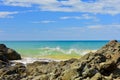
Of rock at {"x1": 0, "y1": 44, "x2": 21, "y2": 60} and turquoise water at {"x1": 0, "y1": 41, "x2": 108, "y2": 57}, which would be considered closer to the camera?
rock at {"x1": 0, "y1": 44, "x2": 21, "y2": 60}

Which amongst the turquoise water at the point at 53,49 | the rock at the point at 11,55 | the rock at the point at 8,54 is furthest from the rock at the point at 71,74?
the turquoise water at the point at 53,49

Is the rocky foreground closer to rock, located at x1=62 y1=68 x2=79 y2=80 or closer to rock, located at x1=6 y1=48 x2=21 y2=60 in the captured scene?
rock, located at x1=62 y1=68 x2=79 y2=80

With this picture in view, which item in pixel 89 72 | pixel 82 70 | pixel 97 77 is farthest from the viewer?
pixel 82 70

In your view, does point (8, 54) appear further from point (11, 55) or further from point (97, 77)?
point (97, 77)

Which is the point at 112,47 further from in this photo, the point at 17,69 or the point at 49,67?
the point at 17,69

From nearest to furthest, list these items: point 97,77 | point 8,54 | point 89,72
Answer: point 97,77, point 89,72, point 8,54

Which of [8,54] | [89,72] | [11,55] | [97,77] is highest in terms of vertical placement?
[89,72]

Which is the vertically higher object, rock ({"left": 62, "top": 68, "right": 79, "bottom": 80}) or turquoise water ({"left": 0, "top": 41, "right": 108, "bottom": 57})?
rock ({"left": 62, "top": 68, "right": 79, "bottom": 80})

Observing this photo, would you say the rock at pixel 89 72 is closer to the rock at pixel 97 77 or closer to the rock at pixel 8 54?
the rock at pixel 97 77

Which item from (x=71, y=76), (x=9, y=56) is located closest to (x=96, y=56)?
(x=71, y=76)

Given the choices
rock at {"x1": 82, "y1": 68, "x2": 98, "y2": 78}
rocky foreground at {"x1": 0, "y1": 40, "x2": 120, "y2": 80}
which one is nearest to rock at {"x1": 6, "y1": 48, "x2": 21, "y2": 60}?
rocky foreground at {"x1": 0, "y1": 40, "x2": 120, "y2": 80}

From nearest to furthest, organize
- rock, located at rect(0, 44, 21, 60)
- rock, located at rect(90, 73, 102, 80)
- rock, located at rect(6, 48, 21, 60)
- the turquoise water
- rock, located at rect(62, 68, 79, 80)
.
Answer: rock, located at rect(90, 73, 102, 80) → rock, located at rect(62, 68, 79, 80) → rock, located at rect(0, 44, 21, 60) → rock, located at rect(6, 48, 21, 60) → the turquoise water

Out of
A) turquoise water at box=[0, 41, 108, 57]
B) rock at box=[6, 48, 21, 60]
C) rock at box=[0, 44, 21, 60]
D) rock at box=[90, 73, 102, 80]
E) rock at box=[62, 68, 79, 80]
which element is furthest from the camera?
turquoise water at box=[0, 41, 108, 57]

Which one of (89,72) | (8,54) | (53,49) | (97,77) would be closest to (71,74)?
(89,72)
